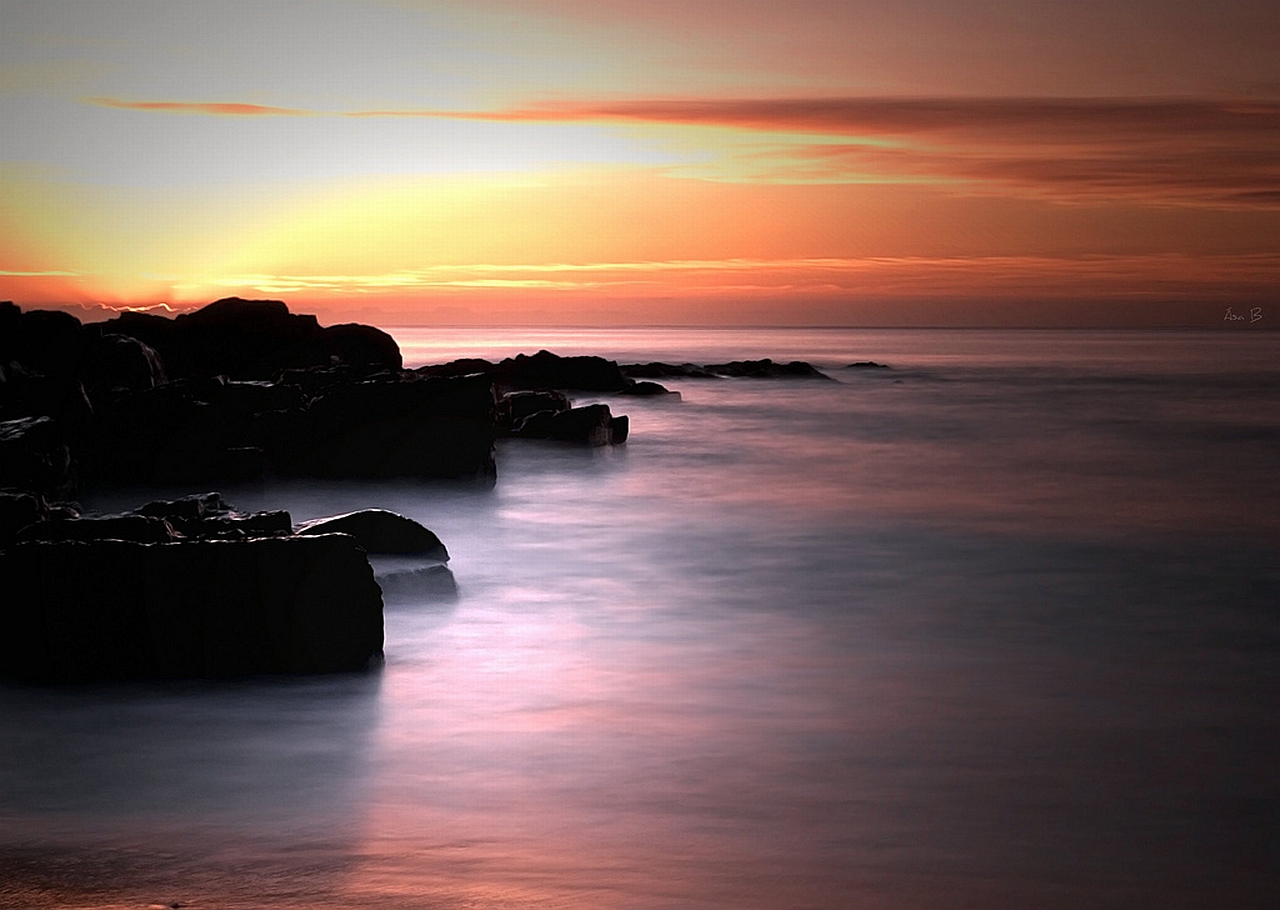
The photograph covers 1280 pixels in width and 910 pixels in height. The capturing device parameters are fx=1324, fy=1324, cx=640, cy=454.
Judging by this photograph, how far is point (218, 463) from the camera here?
18.2 metres

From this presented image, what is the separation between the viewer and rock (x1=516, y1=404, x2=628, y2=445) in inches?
972

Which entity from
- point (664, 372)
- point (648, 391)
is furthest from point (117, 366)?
point (664, 372)

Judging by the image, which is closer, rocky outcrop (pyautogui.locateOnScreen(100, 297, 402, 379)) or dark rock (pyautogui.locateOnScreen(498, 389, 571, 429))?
dark rock (pyautogui.locateOnScreen(498, 389, 571, 429))

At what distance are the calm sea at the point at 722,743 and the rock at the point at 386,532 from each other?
0.34m

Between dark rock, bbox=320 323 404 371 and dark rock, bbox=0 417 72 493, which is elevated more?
dark rock, bbox=320 323 404 371

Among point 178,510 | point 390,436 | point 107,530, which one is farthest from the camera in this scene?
point 390,436

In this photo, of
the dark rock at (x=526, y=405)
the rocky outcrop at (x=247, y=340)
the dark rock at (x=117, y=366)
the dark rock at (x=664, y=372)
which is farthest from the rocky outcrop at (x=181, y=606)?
the dark rock at (x=664, y=372)

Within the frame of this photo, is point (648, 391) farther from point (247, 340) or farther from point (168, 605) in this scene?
point (168, 605)

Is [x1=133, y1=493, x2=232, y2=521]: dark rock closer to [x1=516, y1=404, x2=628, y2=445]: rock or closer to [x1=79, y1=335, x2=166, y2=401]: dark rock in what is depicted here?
Answer: [x1=79, y1=335, x2=166, y2=401]: dark rock

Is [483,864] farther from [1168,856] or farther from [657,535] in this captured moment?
[657,535]

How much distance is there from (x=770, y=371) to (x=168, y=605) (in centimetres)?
5169

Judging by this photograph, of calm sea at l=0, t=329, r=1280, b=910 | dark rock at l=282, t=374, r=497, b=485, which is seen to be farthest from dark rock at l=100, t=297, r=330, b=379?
calm sea at l=0, t=329, r=1280, b=910

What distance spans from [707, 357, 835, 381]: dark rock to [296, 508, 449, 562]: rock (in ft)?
152

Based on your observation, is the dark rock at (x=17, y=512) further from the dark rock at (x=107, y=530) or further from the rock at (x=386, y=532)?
the rock at (x=386, y=532)
